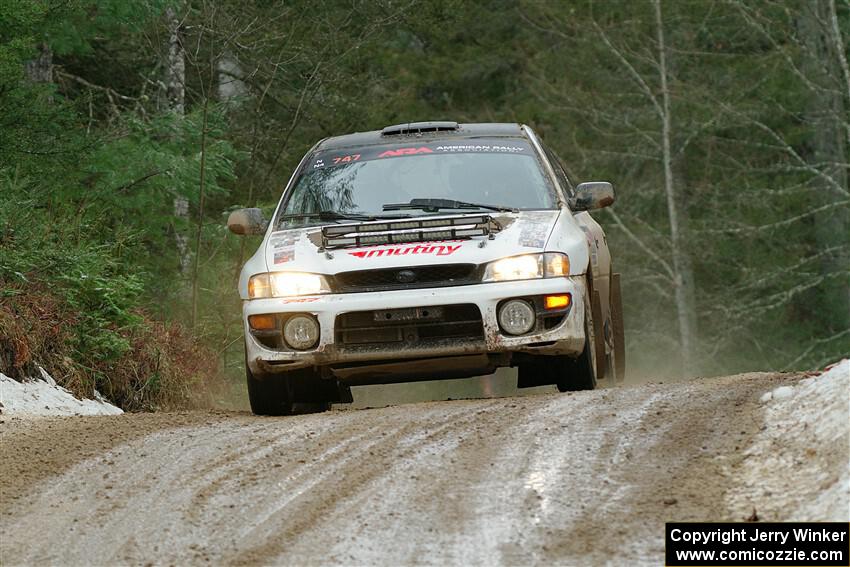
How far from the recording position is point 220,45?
63.5 feet

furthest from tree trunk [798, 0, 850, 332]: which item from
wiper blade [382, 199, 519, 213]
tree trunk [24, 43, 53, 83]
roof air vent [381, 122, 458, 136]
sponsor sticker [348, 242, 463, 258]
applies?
sponsor sticker [348, 242, 463, 258]

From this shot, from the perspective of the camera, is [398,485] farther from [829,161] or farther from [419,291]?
[829,161]

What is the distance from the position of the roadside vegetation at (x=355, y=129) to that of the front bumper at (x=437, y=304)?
3.23 m

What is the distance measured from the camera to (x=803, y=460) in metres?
6.30

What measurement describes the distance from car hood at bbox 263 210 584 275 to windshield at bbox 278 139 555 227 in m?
0.54

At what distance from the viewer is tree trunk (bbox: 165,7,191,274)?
17.8 meters

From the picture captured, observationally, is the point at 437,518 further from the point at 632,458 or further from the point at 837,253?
the point at 837,253

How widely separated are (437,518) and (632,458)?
119 cm

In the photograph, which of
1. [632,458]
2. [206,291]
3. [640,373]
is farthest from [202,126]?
[640,373]

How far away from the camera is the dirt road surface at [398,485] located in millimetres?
5703

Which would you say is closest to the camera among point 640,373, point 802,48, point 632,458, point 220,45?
point 632,458

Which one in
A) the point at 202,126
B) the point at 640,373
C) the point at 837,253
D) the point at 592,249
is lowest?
the point at 640,373

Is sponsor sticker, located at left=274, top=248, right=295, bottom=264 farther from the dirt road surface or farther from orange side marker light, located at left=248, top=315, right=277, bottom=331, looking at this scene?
the dirt road surface

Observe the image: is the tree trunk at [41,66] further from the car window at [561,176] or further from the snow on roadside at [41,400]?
the car window at [561,176]
